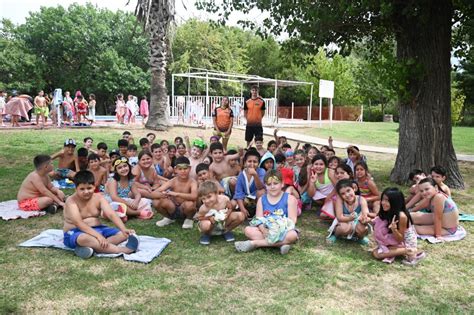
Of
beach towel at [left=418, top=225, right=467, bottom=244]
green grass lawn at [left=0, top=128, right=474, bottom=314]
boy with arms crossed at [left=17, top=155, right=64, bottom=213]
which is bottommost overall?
green grass lawn at [left=0, top=128, right=474, bottom=314]

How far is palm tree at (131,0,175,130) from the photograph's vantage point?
1695 centimetres

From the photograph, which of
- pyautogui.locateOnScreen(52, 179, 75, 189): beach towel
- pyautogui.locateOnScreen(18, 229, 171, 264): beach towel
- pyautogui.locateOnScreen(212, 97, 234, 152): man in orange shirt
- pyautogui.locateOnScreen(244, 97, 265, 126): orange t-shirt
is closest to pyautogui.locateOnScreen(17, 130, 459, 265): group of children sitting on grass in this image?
pyautogui.locateOnScreen(18, 229, 171, 264): beach towel

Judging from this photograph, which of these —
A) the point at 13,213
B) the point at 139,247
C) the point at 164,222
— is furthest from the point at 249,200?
the point at 13,213

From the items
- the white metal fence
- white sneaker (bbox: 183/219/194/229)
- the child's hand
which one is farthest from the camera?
the white metal fence

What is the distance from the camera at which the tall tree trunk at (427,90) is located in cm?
828

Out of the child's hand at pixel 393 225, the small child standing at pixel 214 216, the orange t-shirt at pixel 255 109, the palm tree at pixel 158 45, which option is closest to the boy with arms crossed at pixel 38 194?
the small child standing at pixel 214 216

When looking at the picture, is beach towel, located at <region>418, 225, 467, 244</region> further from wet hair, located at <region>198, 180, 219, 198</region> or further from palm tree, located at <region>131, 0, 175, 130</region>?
palm tree, located at <region>131, 0, 175, 130</region>

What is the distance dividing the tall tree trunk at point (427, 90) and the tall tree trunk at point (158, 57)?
10.7 metres

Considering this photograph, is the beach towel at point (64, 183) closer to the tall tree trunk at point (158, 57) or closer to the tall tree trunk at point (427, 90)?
the tall tree trunk at point (427, 90)

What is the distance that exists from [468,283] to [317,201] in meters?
2.83

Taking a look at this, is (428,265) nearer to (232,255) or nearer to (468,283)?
(468,283)

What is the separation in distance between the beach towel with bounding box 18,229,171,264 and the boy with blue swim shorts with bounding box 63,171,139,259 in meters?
0.11

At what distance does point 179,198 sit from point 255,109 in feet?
15.9

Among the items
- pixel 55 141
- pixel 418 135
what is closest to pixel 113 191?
pixel 418 135
